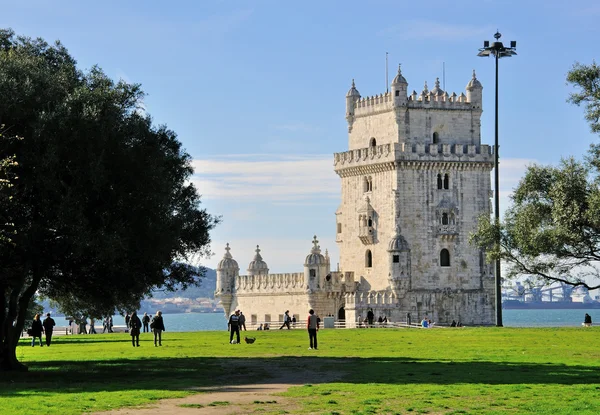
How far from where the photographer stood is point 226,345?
50.9 meters

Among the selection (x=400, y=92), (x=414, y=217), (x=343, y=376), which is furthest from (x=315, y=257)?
(x=343, y=376)

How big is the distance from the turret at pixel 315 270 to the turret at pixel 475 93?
18.5m

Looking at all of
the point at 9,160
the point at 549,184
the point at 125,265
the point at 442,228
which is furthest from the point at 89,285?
the point at 442,228

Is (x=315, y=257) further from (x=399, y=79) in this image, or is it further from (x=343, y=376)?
Answer: (x=343, y=376)

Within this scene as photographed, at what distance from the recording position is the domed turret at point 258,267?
364ft

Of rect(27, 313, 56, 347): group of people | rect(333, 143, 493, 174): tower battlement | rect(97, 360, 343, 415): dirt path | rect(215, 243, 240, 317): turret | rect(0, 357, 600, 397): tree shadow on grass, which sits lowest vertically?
rect(97, 360, 343, 415): dirt path

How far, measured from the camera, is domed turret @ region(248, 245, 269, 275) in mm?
111062

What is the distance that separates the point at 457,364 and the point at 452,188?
60.5 meters

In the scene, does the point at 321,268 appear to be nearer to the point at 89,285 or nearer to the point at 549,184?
the point at 549,184

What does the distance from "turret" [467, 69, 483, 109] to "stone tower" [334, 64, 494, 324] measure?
3.4 inches

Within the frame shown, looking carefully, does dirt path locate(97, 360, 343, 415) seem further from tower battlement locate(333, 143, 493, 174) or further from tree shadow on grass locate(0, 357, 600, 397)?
tower battlement locate(333, 143, 493, 174)

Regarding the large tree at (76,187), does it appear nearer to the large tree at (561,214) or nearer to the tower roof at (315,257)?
the large tree at (561,214)

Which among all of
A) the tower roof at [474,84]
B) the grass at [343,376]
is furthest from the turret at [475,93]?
the grass at [343,376]

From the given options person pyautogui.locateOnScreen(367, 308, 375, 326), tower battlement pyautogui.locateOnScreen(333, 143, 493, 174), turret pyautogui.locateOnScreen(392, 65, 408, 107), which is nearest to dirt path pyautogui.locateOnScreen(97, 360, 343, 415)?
person pyautogui.locateOnScreen(367, 308, 375, 326)
